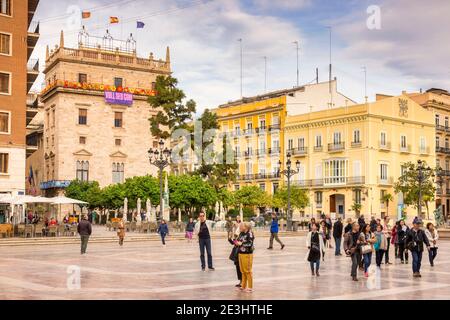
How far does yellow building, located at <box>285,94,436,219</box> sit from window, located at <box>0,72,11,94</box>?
32978 mm

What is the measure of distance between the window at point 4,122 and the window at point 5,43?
3878 millimetres

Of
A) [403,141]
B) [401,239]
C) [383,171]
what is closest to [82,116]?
[383,171]

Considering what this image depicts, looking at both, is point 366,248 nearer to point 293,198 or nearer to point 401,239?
point 401,239

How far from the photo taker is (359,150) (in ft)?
213

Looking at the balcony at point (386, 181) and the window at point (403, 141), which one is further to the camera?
the window at point (403, 141)

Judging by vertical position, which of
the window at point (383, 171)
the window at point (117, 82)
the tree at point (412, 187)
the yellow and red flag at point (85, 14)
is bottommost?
the tree at point (412, 187)

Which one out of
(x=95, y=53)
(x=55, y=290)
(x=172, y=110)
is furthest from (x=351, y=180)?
(x=55, y=290)

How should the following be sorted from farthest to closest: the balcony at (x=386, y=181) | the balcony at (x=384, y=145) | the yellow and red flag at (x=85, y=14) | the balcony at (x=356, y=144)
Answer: the balcony at (x=384, y=145) → the balcony at (x=386, y=181) → the balcony at (x=356, y=144) → the yellow and red flag at (x=85, y=14)

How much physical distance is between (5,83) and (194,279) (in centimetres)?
3019

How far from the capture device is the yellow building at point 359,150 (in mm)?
64375

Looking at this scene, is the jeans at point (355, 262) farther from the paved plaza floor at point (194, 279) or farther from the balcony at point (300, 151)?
the balcony at point (300, 151)

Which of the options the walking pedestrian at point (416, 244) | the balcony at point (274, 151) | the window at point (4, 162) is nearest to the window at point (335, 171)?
the balcony at point (274, 151)

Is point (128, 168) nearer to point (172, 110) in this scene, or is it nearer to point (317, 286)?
point (172, 110)
